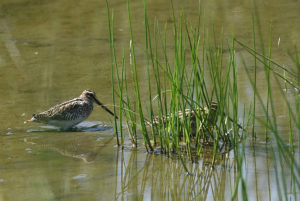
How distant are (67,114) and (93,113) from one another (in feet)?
2.78

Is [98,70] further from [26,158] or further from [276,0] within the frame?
[276,0]

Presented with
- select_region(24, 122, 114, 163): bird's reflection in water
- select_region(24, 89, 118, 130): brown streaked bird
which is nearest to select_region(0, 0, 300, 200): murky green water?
select_region(24, 122, 114, 163): bird's reflection in water

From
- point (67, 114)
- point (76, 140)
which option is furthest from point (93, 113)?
point (76, 140)

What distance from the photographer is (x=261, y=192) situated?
4453 mm

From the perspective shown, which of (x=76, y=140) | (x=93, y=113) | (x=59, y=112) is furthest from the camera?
(x=93, y=113)

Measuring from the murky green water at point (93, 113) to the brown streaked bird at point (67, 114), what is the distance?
139 mm

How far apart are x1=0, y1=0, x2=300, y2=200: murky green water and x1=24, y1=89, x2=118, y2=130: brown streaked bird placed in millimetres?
139

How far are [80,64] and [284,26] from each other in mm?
3491

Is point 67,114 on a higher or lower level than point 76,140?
higher

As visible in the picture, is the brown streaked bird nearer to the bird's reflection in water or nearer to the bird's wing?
the bird's wing

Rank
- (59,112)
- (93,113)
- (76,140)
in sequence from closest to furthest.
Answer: (76,140)
(59,112)
(93,113)

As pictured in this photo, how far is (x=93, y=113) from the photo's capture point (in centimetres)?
730

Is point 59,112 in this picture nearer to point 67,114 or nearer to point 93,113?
point 67,114

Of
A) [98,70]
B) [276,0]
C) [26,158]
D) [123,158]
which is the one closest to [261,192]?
[123,158]
